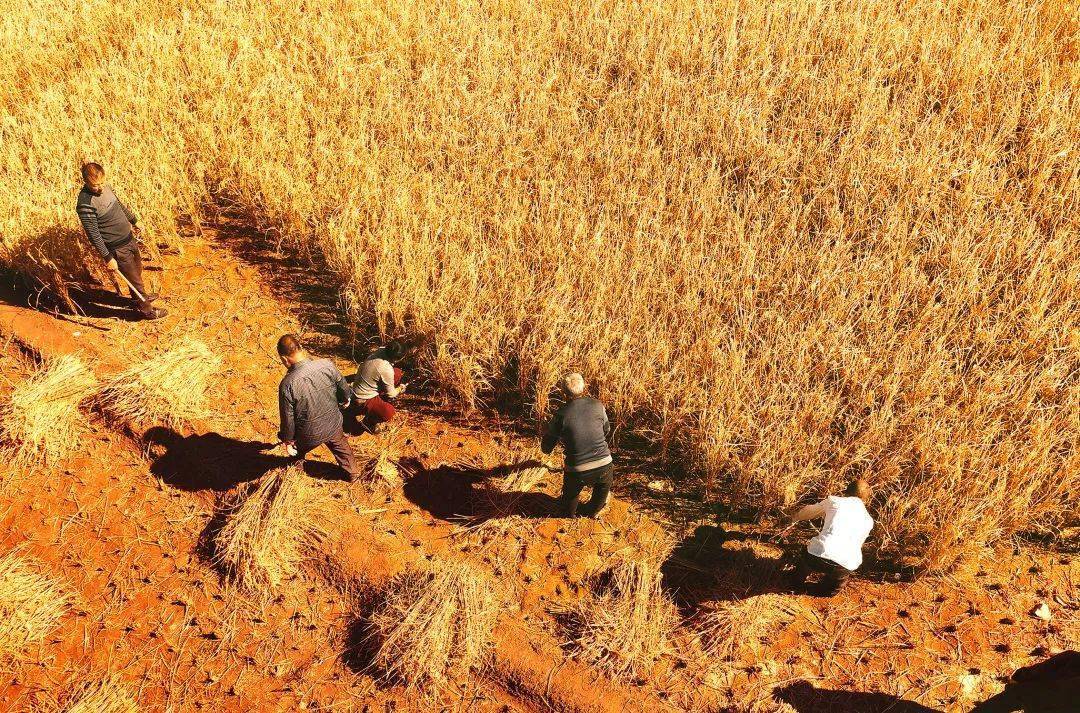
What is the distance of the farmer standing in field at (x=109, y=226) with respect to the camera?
4629 millimetres

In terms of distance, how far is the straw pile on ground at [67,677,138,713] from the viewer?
12.0 feet

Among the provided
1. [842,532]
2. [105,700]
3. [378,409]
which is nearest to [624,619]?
[842,532]

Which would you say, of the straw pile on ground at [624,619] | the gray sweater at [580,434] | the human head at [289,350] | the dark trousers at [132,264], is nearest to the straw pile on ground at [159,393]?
the dark trousers at [132,264]

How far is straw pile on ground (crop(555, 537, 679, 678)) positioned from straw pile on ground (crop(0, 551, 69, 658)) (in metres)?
3.51

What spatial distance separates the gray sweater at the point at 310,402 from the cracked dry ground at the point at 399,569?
0.66 meters

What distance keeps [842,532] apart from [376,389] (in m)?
3.44

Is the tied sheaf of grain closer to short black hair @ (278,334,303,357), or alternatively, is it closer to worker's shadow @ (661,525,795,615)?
worker's shadow @ (661,525,795,615)

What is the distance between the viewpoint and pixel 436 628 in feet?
12.0

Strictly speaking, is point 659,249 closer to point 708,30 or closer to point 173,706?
point 708,30

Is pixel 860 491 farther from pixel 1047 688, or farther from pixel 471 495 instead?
pixel 471 495

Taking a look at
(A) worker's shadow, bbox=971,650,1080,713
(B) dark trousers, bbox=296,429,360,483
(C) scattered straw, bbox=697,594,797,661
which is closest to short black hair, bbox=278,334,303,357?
(B) dark trousers, bbox=296,429,360,483

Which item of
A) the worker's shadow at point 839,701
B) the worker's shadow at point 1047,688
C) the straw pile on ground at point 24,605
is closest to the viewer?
the worker's shadow at point 1047,688

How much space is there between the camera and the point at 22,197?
5590 millimetres

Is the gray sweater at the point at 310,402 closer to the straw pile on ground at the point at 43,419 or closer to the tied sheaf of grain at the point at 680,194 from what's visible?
the tied sheaf of grain at the point at 680,194
